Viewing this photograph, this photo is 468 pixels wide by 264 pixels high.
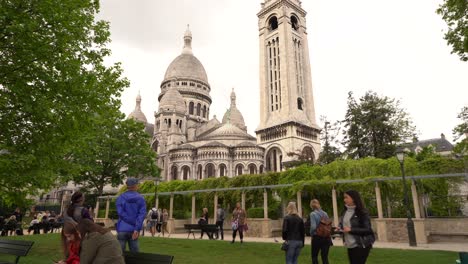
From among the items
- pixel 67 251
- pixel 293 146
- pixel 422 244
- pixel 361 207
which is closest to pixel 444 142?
pixel 293 146

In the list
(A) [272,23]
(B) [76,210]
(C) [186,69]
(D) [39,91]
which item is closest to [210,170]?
(A) [272,23]

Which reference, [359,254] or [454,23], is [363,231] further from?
[454,23]

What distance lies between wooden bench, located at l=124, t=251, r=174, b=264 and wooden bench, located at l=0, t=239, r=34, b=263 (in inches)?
141

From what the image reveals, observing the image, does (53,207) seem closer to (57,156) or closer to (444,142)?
(57,156)

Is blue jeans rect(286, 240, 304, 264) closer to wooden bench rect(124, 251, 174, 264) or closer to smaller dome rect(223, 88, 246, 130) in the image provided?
wooden bench rect(124, 251, 174, 264)

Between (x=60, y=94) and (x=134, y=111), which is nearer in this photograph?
(x=60, y=94)

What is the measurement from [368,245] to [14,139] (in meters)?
11.6

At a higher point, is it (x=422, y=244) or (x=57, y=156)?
(x=57, y=156)

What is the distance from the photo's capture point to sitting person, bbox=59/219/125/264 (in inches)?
158

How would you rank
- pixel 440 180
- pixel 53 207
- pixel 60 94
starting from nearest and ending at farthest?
1. pixel 60 94
2. pixel 440 180
3. pixel 53 207

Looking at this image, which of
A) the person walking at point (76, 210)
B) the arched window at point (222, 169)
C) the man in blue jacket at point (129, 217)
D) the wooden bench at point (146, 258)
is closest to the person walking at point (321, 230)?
the man in blue jacket at point (129, 217)

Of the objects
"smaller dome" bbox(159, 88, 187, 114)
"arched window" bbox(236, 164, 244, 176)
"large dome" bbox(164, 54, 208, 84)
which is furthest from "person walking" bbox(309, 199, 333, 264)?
"large dome" bbox(164, 54, 208, 84)

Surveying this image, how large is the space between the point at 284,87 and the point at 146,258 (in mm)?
57497

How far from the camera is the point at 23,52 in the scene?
1002cm
